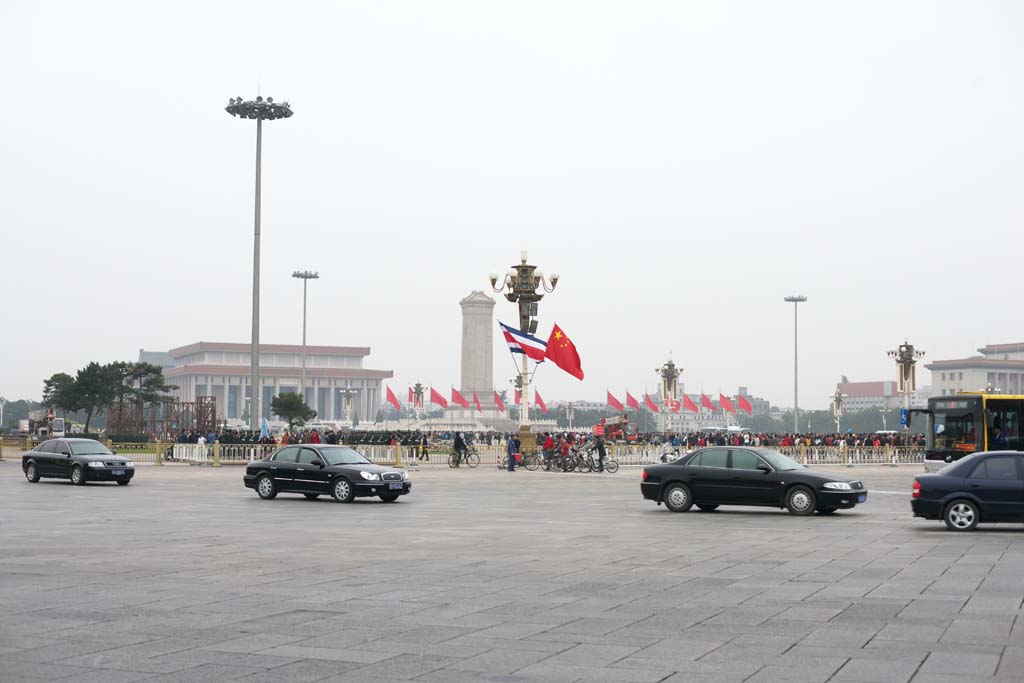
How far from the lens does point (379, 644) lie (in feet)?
29.3

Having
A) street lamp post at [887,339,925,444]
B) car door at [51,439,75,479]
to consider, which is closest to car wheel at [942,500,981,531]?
car door at [51,439,75,479]

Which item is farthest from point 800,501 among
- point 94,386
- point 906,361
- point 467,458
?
point 94,386

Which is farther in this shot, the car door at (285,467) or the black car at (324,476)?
the car door at (285,467)

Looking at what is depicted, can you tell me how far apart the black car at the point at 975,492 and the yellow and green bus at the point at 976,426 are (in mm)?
18345

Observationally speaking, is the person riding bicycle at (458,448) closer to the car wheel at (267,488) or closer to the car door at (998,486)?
the car wheel at (267,488)

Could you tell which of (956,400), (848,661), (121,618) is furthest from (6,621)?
(956,400)

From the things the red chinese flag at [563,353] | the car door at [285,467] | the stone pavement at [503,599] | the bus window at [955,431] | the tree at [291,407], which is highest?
the red chinese flag at [563,353]

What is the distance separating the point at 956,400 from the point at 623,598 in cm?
2998

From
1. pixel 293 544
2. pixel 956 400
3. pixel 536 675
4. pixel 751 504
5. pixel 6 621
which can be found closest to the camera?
pixel 536 675

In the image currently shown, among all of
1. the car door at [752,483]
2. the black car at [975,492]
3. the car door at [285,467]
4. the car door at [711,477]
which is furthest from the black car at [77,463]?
the black car at [975,492]

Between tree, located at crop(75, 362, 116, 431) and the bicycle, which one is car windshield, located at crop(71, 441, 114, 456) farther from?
tree, located at crop(75, 362, 116, 431)

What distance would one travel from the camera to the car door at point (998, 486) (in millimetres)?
18828

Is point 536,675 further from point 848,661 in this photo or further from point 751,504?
point 751,504

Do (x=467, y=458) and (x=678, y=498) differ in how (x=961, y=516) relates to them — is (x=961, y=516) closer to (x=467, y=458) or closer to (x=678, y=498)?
(x=678, y=498)
